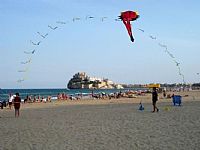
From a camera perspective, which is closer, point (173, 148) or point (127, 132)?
point (173, 148)

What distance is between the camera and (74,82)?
128250mm

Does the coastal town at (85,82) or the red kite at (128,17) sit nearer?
the red kite at (128,17)

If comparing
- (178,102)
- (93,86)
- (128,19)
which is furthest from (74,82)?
(128,19)

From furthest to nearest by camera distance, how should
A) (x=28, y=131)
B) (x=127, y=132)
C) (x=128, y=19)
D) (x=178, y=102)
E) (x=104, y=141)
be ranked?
(x=178, y=102)
(x=128, y=19)
(x=28, y=131)
(x=127, y=132)
(x=104, y=141)

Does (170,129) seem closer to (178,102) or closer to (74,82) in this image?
(178,102)

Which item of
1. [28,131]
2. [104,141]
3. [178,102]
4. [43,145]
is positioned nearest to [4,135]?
[28,131]

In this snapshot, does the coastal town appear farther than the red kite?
Yes

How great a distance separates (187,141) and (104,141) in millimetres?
1835

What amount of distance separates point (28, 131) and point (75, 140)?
2.62 meters

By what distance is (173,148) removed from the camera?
711 centimetres

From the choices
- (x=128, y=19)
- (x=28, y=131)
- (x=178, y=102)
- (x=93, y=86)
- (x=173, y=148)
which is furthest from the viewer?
(x=93, y=86)

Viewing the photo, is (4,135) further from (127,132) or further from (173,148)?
(173,148)

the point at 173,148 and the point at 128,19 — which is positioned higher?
the point at 128,19

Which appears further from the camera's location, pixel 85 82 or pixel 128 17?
pixel 85 82
